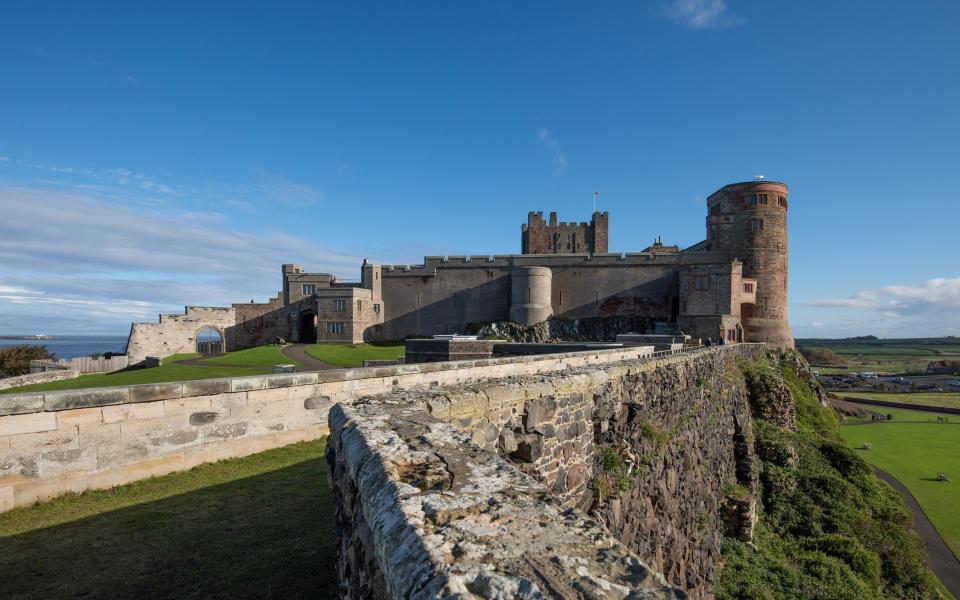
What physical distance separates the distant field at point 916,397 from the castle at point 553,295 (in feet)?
132

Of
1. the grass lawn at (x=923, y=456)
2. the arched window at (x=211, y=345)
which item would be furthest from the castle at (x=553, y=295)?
the grass lawn at (x=923, y=456)

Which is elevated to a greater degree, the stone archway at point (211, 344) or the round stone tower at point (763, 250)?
the round stone tower at point (763, 250)

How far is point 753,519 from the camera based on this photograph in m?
15.6

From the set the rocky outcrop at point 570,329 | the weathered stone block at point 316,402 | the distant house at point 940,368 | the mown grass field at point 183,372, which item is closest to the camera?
the weathered stone block at point 316,402

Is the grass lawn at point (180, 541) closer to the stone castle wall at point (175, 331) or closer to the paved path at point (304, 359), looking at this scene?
the paved path at point (304, 359)

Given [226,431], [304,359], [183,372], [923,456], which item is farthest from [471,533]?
[923,456]

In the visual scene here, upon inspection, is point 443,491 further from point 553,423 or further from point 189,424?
point 189,424

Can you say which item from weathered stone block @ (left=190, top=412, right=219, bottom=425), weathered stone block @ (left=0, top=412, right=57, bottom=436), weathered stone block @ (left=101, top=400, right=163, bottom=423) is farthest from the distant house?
weathered stone block @ (left=0, top=412, right=57, bottom=436)

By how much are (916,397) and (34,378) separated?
97.5m

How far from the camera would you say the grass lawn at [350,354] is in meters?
32.5

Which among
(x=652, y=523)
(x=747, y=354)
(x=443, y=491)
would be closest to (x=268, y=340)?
(x=747, y=354)

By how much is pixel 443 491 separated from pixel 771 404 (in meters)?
28.7

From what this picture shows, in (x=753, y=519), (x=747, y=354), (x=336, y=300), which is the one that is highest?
(x=336, y=300)

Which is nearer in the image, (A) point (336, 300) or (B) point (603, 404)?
(B) point (603, 404)
